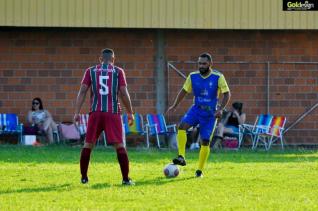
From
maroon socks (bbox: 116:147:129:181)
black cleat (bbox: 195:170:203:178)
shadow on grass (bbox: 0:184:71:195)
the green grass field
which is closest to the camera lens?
the green grass field

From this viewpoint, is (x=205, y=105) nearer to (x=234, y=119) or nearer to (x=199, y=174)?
(x=199, y=174)

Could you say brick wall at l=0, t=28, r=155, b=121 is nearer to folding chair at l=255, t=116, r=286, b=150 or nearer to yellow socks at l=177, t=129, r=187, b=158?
folding chair at l=255, t=116, r=286, b=150

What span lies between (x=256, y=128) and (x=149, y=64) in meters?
3.19

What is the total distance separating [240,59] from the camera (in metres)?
25.2

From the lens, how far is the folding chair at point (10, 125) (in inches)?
941

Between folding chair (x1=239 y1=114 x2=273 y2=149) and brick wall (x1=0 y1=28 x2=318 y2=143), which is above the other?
brick wall (x1=0 y1=28 x2=318 y2=143)

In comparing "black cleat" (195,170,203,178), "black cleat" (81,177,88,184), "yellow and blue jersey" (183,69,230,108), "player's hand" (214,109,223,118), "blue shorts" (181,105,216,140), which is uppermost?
"yellow and blue jersey" (183,69,230,108)

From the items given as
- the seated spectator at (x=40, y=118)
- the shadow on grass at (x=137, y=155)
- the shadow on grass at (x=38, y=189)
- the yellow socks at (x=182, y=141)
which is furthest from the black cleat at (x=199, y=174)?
the seated spectator at (x=40, y=118)

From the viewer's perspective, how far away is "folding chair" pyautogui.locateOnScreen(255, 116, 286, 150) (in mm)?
24359

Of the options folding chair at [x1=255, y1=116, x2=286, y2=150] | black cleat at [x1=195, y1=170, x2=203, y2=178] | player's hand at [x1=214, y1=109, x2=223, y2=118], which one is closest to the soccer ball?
black cleat at [x1=195, y1=170, x2=203, y2=178]

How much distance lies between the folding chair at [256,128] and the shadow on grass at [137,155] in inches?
35.4

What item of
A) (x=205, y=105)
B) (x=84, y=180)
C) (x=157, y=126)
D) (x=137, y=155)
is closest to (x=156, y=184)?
(x=84, y=180)

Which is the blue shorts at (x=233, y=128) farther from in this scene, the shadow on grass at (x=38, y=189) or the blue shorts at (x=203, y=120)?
the shadow on grass at (x=38, y=189)

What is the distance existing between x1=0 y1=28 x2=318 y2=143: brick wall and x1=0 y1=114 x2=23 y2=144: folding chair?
430mm
